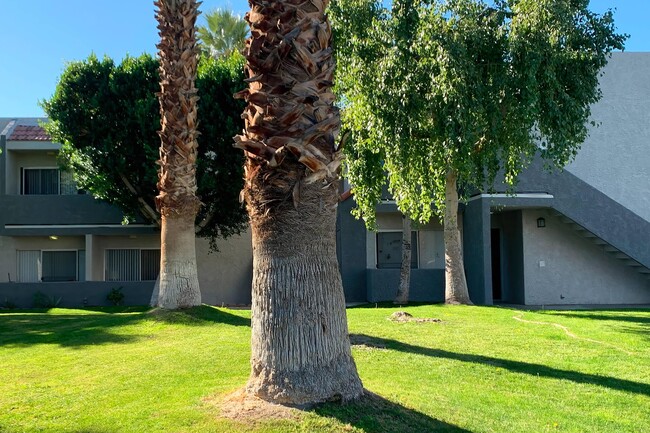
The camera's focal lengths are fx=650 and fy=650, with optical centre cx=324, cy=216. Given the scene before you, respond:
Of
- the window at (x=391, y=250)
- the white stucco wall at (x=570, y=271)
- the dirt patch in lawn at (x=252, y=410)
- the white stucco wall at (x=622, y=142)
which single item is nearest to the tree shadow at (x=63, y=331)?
the dirt patch in lawn at (x=252, y=410)

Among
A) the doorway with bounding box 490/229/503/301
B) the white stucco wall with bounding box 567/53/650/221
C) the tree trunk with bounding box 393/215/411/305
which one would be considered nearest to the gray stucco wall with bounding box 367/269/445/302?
the tree trunk with bounding box 393/215/411/305

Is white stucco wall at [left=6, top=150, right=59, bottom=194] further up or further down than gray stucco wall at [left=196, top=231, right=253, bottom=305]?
further up

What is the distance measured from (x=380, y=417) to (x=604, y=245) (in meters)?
Result: 16.7

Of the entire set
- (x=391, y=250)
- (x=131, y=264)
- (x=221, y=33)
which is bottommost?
(x=131, y=264)

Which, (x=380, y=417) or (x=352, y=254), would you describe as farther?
(x=352, y=254)

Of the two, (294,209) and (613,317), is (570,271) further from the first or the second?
(294,209)

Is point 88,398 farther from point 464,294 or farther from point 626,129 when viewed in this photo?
point 626,129

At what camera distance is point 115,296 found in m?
21.5

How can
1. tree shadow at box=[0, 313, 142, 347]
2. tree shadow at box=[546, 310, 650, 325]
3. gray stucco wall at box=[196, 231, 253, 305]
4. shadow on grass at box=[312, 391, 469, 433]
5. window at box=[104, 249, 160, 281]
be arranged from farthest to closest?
1. window at box=[104, 249, 160, 281]
2. gray stucco wall at box=[196, 231, 253, 305]
3. tree shadow at box=[546, 310, 650, 325]
4. tree shadow at box=[0, 313, 142, 347]
5. shadow on grass at box=[312, 391, 469, 433]

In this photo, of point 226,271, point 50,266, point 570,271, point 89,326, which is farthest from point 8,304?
point 570,271

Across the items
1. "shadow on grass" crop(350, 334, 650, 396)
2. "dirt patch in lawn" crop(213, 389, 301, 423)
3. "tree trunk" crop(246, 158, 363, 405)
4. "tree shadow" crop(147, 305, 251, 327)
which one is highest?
"tree trunk" crop(246, 158, 363, 405)

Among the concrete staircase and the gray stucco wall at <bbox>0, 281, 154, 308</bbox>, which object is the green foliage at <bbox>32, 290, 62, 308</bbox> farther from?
the concrete staircase

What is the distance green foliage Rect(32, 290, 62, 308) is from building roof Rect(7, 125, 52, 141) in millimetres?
5468

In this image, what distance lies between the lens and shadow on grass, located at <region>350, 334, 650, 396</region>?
782 centimetres
